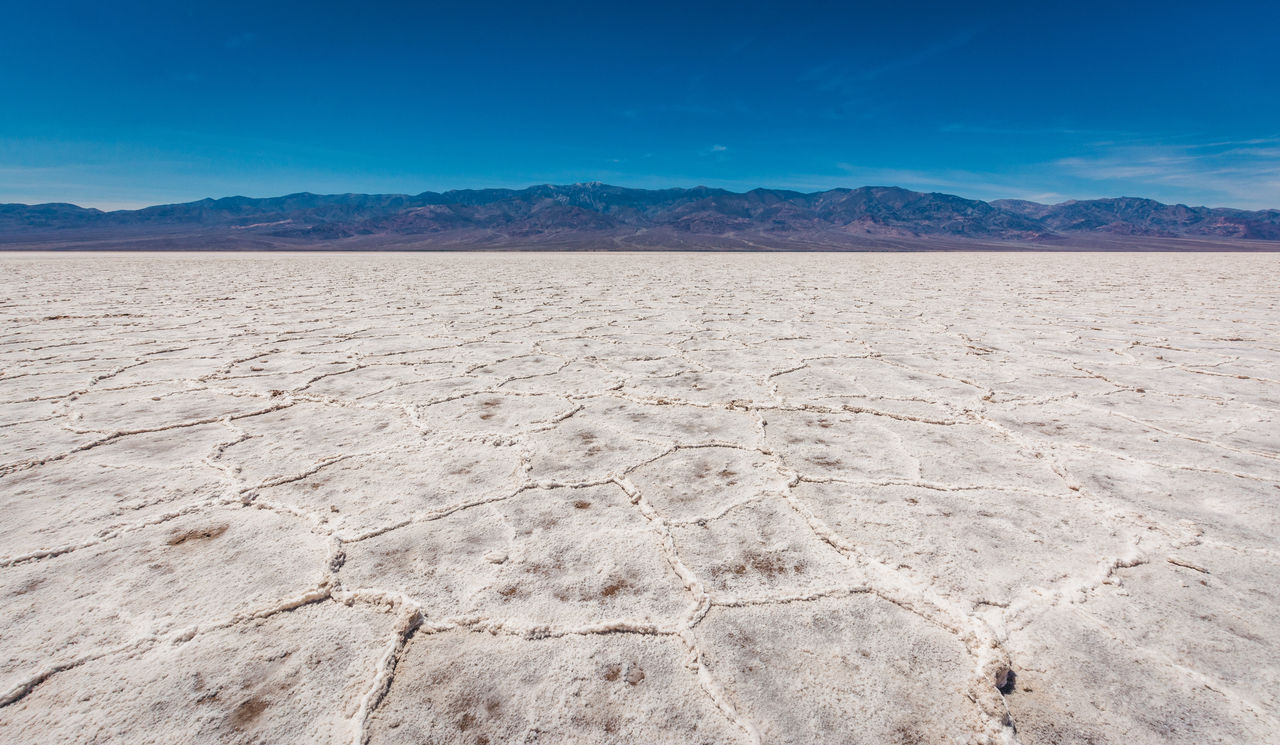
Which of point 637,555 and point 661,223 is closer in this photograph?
point 637,555

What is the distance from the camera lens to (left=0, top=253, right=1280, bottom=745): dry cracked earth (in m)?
0.75

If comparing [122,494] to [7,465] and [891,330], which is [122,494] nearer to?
[7,465]

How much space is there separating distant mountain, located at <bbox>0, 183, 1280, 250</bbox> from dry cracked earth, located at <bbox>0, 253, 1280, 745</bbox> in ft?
229

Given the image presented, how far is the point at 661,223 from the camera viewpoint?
127562 mm

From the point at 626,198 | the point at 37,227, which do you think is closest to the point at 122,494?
the point at 37,227

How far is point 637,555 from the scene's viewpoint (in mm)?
1100

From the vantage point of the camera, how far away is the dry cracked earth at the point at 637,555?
2.47ft

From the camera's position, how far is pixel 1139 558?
1.08 m

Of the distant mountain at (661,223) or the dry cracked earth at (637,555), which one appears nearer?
the dry cracked earth at (637,555)

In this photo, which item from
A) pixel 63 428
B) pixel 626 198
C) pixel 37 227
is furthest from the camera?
pixel 626 198

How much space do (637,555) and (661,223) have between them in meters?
131

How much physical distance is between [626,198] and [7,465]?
197m

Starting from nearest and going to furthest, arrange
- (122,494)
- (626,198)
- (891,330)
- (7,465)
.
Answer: (122,494) → (7,465) → (891,330) → (626,198)

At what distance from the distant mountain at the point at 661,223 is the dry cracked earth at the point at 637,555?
6985cm
